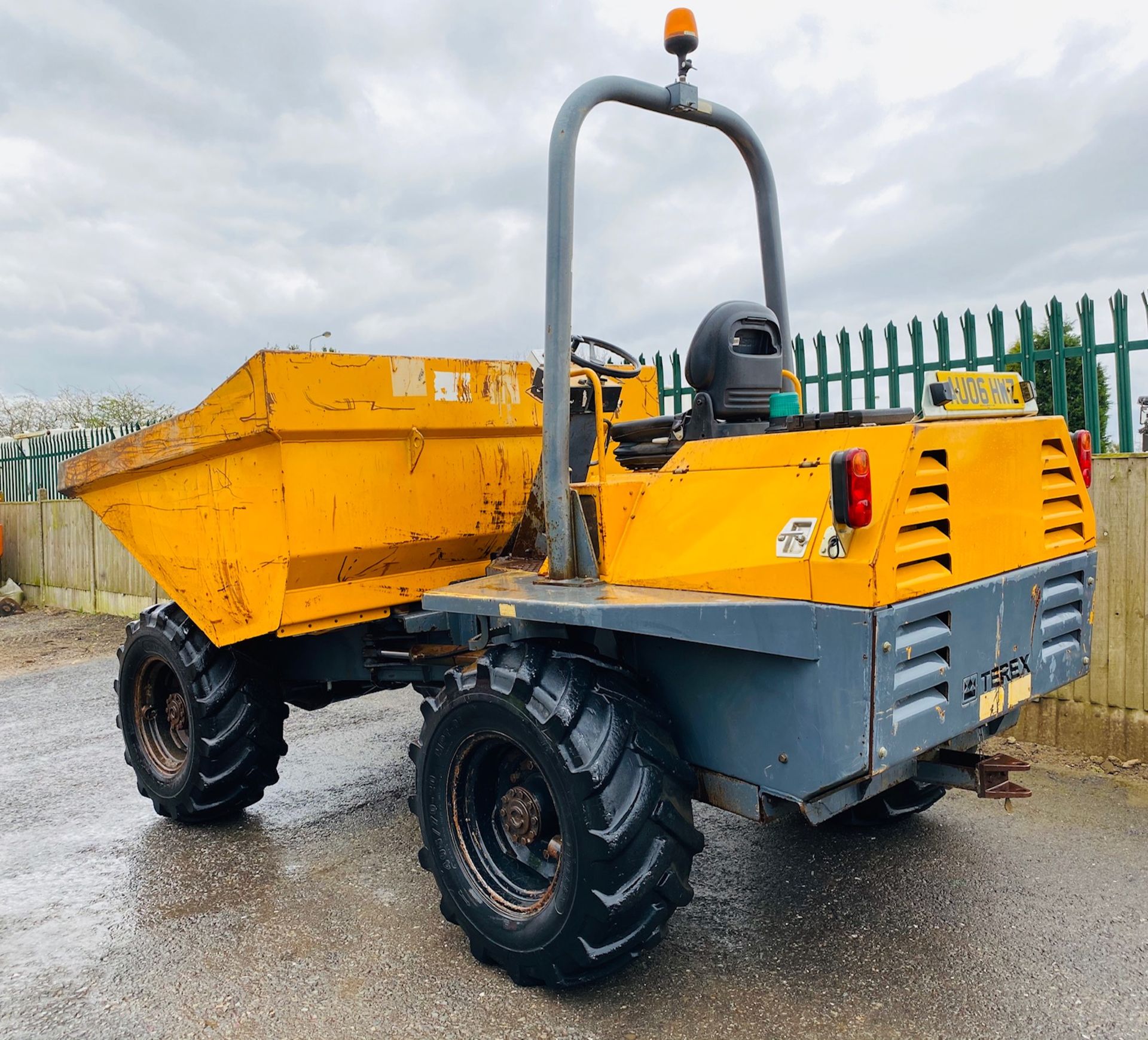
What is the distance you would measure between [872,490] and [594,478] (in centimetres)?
115

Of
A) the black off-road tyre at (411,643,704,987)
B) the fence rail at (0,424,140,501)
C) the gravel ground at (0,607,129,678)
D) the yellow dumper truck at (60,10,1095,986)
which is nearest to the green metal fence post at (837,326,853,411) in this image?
the yellow dumper truck at (60,10,1095,986)

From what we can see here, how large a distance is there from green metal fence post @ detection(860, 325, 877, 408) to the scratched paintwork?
2.48 meters

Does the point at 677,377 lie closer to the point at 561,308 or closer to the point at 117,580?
the point at 561,308

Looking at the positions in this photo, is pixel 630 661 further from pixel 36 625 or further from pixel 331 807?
pixel 36 625

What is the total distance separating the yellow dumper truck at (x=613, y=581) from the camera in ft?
8.68

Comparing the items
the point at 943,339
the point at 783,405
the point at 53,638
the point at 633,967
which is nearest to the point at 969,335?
the point at 943,339

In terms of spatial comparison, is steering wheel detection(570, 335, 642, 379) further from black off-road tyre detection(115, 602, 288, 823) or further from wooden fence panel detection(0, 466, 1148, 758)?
wooden fence panel detection(0, 466, 1148, 758)

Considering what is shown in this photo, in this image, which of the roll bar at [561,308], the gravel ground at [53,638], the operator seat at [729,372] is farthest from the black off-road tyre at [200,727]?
the gravel ground at [53,638]

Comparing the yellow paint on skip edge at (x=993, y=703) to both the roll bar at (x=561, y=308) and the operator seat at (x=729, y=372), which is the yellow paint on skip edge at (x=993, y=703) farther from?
the roll bar at (x=561, y=308)

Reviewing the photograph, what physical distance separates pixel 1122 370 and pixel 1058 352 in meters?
0.34

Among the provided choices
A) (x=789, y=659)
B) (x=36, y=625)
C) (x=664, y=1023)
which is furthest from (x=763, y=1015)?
(x=36, y=625)

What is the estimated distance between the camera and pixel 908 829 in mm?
4246

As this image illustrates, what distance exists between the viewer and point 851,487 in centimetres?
243

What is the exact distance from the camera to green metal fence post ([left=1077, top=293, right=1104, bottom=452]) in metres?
5.37
